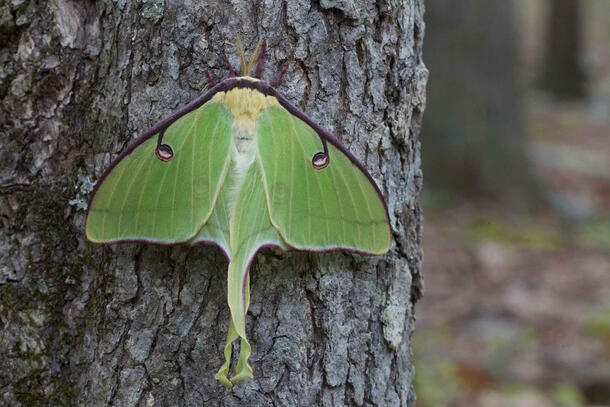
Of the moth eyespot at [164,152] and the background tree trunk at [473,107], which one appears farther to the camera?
the background tree trunk at [473,107]

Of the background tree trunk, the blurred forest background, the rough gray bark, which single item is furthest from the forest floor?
the rough gray bark

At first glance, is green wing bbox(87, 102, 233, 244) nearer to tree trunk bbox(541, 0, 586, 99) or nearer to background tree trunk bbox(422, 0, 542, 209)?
background tree trunk bbox(422, 0, 542, 209)

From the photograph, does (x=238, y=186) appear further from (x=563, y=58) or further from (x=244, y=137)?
(x=563, y=58)

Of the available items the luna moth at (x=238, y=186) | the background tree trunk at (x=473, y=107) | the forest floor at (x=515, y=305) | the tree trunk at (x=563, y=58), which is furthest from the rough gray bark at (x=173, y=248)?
the tree trunk at (x=563, y=58)

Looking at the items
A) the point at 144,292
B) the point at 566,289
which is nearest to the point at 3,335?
the point at 144,292

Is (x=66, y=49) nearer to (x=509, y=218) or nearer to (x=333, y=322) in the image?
(x=333, y=322)

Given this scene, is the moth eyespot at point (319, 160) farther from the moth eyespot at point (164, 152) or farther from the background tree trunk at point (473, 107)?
the background tree trunk at point (473, 107)

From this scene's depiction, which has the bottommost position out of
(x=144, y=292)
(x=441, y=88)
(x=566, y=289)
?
(x=566, y=289)
